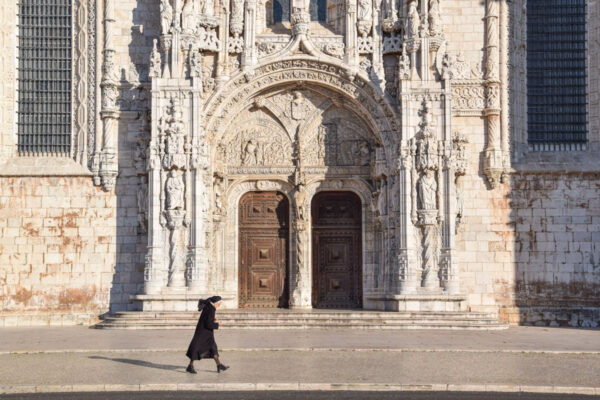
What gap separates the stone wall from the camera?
26203 millimetres

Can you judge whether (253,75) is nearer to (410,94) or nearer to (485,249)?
(410,94)

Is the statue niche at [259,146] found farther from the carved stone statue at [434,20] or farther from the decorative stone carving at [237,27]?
the carved stone statue at [434,20]

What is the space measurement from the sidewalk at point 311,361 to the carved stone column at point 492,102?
5460mm

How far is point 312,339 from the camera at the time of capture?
20359mm

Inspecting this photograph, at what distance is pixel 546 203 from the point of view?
2667 cm

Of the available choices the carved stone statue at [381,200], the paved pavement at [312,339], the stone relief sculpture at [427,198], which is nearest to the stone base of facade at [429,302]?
the stone relief sculpture at [427,198]

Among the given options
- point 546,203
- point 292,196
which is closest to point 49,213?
point 292,196

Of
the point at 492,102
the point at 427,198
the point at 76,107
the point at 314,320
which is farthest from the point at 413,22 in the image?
the point at 76,107

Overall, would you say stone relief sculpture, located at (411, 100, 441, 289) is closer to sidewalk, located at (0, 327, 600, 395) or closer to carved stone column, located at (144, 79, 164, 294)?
sidewalk, located at (0, 327, 600, 395)

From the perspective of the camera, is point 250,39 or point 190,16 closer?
point 190,16

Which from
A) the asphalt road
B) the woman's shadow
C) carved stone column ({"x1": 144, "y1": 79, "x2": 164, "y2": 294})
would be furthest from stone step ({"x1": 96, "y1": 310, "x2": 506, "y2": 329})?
the asphalt road

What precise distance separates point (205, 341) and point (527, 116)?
51.7ft

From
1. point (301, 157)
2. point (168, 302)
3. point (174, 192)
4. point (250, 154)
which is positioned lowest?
point (168, 302)

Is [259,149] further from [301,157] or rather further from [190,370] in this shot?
[190,370]
